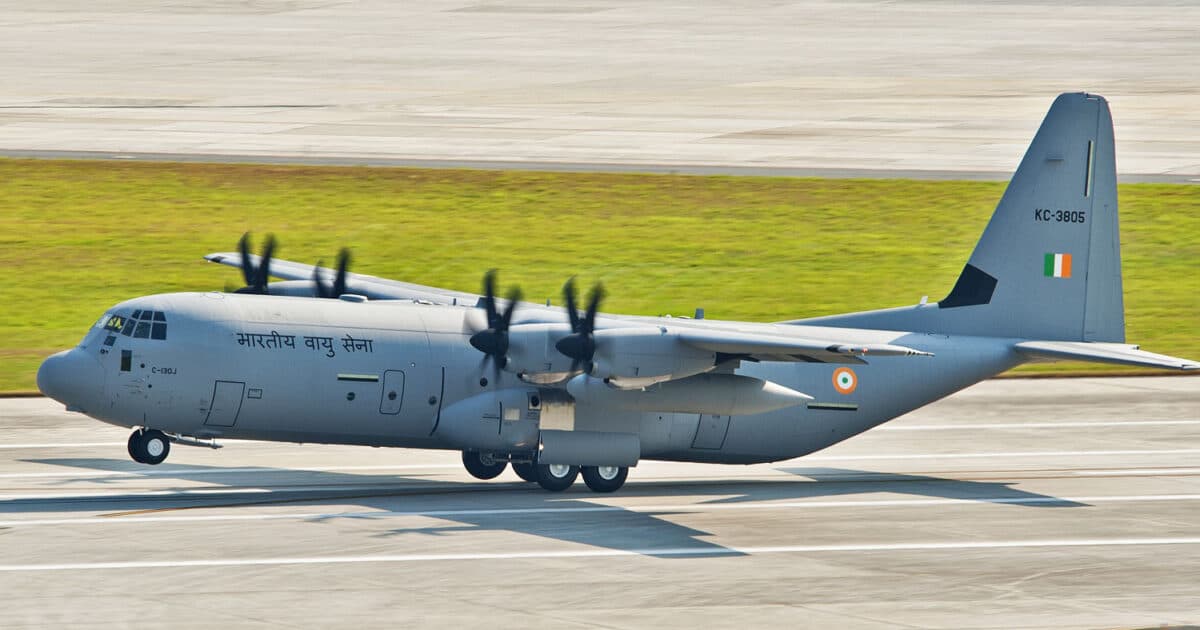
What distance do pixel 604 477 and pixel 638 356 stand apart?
3884mm

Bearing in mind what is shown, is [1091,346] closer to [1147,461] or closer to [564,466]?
[1147,461]

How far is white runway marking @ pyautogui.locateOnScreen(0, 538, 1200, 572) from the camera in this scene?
2577cm

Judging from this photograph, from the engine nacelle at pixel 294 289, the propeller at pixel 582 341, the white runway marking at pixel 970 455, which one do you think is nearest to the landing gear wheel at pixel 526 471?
the propeller at pixel 582 341

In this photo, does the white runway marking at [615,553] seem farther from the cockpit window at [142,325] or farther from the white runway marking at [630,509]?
the cockpit window at [142,325]

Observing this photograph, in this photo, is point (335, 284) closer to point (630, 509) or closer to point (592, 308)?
point (592, 308)

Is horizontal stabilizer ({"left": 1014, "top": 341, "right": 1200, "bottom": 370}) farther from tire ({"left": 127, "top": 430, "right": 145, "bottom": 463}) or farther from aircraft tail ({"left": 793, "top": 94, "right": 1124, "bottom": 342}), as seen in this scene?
tire ({"left": 127, "top": 430, "right": 145, "bottom": 463})

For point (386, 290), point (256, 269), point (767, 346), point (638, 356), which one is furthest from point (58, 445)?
point (767, 346)

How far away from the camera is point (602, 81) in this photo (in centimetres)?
9206

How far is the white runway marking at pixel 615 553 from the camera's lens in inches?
1014

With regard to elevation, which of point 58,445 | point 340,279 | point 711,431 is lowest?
point 58,445

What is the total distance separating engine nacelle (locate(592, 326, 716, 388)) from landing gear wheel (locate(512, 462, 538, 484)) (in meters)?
3.79

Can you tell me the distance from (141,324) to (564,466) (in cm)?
815

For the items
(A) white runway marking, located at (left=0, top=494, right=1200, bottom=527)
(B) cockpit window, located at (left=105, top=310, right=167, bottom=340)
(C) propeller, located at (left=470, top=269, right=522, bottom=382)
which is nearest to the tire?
(B) cockpit window, located at (left=105, top=310, right=167, bottom=340)

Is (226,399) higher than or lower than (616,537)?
higher
